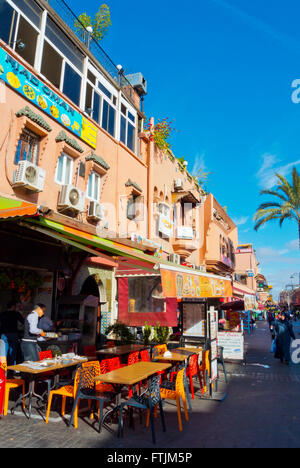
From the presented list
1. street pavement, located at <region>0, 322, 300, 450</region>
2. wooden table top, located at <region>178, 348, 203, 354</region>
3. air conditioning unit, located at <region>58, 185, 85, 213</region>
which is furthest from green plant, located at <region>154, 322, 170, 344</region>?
street pavement, located at <region>0, 322, 300, 450</region>

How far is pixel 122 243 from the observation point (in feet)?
26.5

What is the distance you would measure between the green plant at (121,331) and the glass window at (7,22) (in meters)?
10.6

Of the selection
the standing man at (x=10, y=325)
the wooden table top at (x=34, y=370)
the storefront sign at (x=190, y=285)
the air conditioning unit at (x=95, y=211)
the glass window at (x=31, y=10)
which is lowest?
the wooden table top at (x=34, y=370)

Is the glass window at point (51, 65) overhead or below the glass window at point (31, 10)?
below

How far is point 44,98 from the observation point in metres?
10.3

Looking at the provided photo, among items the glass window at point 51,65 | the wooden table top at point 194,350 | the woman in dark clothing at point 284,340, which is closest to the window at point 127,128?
the glass window at point 51,65

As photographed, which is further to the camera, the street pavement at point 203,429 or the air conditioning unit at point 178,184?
the air conditioning unit at point 178,184

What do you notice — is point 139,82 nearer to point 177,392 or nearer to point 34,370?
point 34,370

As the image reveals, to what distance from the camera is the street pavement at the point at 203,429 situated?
4789mm

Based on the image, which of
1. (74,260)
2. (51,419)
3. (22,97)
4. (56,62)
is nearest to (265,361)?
(74,260)

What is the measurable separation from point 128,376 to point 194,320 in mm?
4743

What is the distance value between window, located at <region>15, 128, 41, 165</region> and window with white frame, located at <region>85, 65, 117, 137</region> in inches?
139

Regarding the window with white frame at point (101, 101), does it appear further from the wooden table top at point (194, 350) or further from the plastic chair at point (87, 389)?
the plastic chair at point (87, 389)
